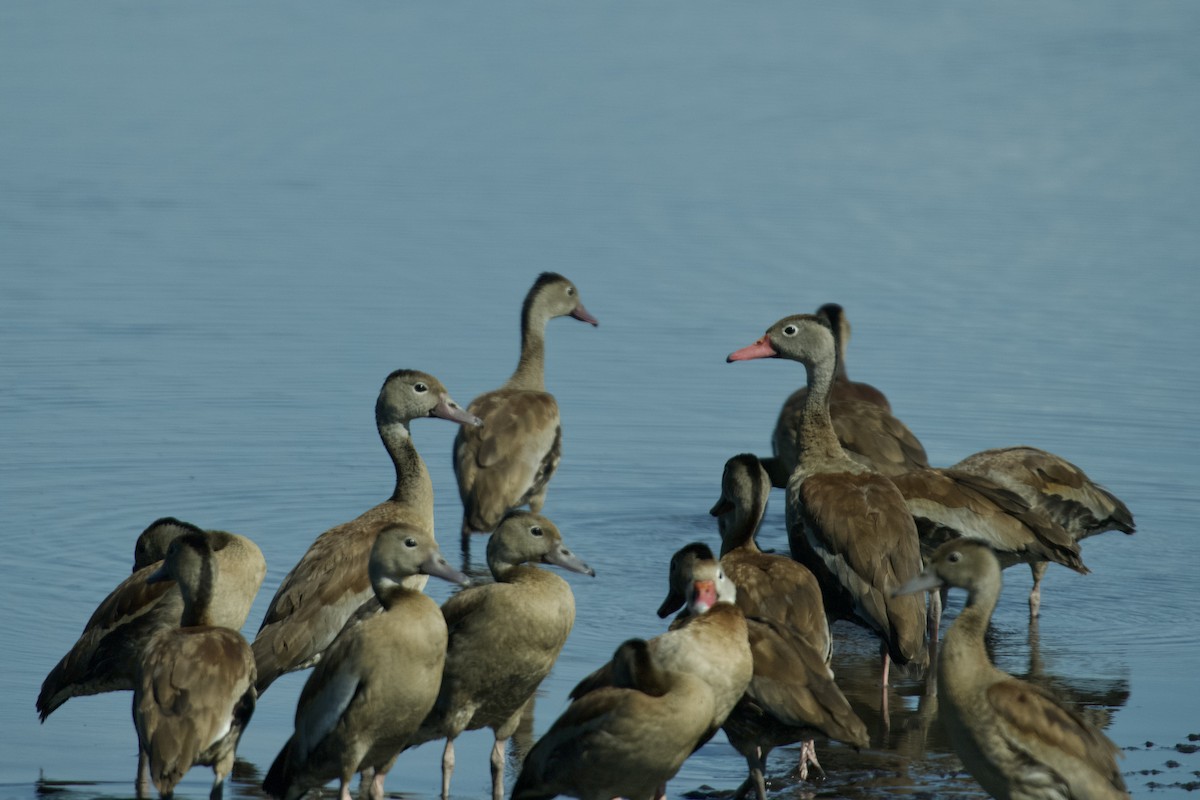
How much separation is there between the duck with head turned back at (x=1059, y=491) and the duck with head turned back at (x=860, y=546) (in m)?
1.53

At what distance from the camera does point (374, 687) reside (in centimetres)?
844

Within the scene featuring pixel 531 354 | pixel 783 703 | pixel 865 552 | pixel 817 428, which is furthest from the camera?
pixel 531 354

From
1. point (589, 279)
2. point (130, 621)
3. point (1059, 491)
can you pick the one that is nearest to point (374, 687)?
point (130, 621)

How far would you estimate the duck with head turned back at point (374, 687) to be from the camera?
8.47m

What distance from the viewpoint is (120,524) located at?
1384 cm

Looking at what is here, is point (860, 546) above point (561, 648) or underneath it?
above

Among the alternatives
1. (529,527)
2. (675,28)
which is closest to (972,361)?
(529,527)

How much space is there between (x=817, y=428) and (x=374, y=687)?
4503 mm

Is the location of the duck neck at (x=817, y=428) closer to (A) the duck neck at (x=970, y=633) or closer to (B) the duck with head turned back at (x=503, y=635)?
(B) the duck with head turned back at (x=503, y=635)

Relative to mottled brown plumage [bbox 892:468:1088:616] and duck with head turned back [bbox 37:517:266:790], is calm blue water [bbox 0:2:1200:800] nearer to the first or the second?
duck with head turned back [bbox 37:517:266:790]

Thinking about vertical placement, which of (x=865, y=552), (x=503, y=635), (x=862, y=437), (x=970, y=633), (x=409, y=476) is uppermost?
(x=862, y=437)

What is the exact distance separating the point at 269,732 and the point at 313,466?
563cm

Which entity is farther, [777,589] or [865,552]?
[865,552]

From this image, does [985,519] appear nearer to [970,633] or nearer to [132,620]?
[970,633]
